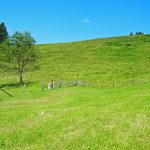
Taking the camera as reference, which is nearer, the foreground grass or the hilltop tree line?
the foreground grass

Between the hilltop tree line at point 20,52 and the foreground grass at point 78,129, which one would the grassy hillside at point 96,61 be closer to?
the hilltop tree line at point 20,52

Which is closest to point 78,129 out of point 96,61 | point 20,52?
point 20,52

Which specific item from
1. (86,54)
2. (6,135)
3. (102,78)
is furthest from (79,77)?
(6,135)

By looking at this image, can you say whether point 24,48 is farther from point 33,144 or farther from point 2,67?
point 33,144

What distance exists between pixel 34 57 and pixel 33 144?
5420 cm

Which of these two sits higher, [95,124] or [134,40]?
[134,40]

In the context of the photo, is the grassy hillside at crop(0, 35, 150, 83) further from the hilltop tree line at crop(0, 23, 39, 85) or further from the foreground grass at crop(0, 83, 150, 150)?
the foreground grass at crop(0, 83, 150, 150)

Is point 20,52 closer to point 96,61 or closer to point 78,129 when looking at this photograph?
point 96,61

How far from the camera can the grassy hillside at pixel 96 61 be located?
76.6 m

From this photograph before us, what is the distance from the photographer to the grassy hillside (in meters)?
76.6

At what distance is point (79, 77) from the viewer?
2926 inches

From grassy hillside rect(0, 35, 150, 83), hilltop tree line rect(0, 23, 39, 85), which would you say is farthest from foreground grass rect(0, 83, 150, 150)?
grassy hillside rect(0, 35, 150, 83)

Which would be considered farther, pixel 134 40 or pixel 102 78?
pixel 134 40

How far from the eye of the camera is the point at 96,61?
94750mm
